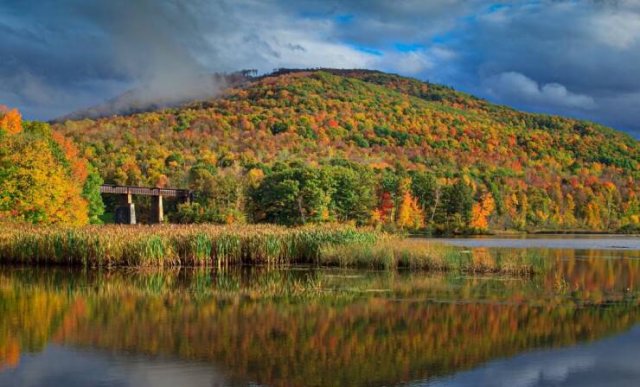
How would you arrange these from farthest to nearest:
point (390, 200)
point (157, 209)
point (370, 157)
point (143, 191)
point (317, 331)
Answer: point (370, 157) < point (390, 200) < point (157, 209) < point (143, 191) < point (317, 331)

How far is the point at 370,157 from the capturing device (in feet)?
377

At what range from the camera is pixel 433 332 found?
17328 millimetres

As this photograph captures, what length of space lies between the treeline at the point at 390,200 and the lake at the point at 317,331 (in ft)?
128

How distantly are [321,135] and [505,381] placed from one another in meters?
115

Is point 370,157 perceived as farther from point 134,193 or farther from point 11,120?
point 11,120

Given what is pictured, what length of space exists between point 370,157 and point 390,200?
2700 cm

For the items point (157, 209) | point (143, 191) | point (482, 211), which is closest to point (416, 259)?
point (143, 191)

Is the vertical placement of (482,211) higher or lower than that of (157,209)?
lower

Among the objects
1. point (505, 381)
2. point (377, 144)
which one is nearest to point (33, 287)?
point (505, 381)

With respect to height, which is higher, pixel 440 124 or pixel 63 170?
pixel 440 124

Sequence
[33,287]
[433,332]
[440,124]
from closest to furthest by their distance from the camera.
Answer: [433,332], [33,287], [440,124]

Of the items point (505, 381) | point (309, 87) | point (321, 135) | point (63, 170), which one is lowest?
point (505, 381)

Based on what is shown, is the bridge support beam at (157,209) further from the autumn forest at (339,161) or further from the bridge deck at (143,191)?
the autumn forest at (339,161)

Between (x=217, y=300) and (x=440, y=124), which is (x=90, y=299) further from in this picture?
(x=440, y=124)
